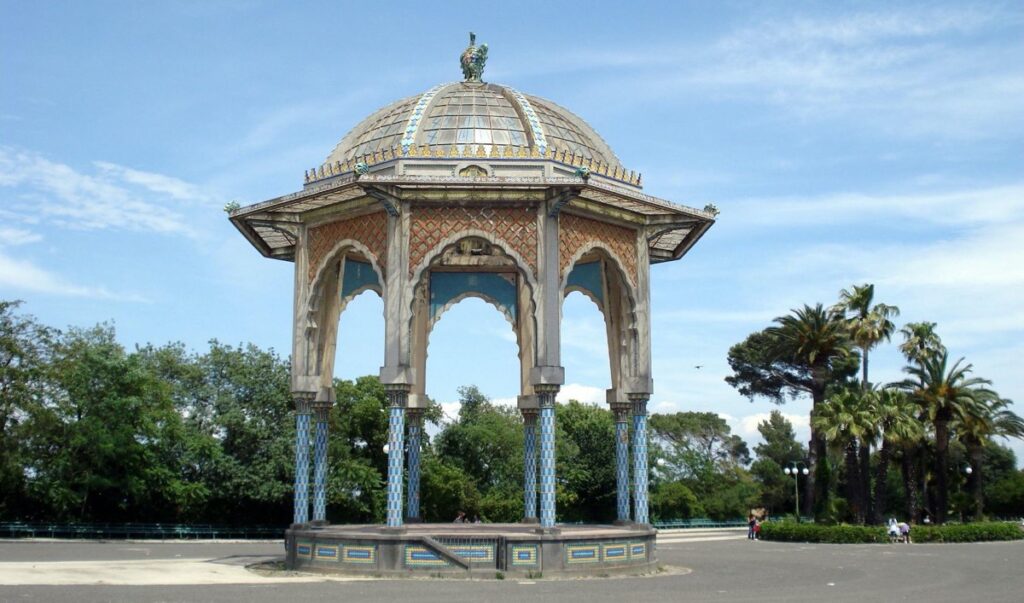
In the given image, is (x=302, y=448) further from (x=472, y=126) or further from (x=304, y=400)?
(x=472, y=126)

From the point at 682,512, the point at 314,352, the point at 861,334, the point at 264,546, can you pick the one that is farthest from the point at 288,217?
the point at 682,512

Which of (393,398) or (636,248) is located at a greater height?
(636,248)

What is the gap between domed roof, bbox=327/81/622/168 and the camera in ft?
72.1

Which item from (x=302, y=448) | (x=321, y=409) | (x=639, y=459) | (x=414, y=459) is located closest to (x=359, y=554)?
(x=302, y=448)

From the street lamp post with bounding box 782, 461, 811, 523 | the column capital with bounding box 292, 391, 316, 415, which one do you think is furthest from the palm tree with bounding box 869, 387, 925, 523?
the column capital with bounding box 292, 391, 316, 415

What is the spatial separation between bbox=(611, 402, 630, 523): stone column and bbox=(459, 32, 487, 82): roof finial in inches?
341

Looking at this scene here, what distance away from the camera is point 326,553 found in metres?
19.6

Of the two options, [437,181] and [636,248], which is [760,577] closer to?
[636,248]

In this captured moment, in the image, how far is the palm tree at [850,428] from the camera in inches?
1521

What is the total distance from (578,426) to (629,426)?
1086 inches

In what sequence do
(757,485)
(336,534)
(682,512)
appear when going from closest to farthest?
(336,534) < (682,512) < (757,485)

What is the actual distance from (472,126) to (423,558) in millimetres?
9229

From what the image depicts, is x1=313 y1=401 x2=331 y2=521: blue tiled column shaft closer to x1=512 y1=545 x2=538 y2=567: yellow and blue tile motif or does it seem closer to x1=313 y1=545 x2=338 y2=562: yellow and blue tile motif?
x1=313 y1=545 x2=338 y2=562: yellow and blue tile motif

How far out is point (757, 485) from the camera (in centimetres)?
6719
